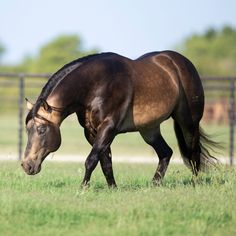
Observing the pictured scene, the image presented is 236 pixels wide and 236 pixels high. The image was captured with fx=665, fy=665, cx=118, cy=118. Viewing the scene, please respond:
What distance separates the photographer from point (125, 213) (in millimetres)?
6809

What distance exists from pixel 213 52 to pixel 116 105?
272ft

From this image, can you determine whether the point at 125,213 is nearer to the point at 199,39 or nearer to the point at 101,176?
the point at 101,176

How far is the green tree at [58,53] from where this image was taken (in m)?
71.8

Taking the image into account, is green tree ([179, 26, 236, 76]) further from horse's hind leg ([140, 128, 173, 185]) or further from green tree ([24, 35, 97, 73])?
horse's hind leg ([140, 128, 173, 185])

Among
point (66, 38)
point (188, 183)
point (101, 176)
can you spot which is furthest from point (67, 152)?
point (66, 38)

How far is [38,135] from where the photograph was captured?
8.41m

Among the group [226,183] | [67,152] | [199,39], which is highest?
[226,183]

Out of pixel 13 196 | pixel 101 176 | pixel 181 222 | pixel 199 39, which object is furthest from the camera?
pixel 199 39

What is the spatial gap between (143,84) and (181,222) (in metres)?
3.07

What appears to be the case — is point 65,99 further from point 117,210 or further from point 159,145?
point 159,145

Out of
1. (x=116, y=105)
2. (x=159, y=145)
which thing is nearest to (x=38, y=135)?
(x=116, y=105)

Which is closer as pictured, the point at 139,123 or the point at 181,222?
the point at 181,222

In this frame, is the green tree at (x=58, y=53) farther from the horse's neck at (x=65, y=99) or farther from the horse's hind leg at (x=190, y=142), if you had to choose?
the horse's neck at (x=65, y=99)

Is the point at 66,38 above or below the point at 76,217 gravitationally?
below
